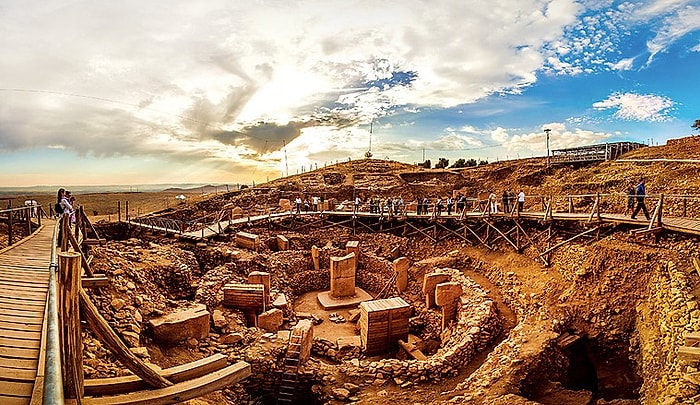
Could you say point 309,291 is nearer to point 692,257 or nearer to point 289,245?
point 289,245

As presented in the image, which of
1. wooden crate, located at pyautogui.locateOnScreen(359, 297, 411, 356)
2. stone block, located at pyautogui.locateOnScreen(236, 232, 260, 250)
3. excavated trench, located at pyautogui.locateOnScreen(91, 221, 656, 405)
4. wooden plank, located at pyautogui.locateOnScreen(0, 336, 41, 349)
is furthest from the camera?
stone block, located at pyautogui.locateOnScreen(236, 232, 260, 250)

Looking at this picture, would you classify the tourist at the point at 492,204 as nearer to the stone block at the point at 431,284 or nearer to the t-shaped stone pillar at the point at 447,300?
the stone block at the point at 431,284

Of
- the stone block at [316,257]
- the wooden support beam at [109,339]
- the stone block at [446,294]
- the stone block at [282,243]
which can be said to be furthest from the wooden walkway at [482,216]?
the wooden support beam at [109,339]

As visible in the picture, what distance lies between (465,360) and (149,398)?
8272 mm

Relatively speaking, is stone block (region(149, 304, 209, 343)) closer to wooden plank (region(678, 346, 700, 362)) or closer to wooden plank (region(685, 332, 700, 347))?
wooden plank (region(678, 346, 700, 362))

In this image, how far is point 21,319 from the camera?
4.50 m

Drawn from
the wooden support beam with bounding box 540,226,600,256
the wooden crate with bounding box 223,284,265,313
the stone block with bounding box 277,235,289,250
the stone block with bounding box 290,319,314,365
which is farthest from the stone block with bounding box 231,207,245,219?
the wooden support beam with bounding box 540,226,600,256

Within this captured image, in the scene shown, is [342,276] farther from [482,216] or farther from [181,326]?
[181,326]

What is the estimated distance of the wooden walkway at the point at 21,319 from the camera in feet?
10.7

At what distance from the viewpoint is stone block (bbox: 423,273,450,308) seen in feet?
47.6

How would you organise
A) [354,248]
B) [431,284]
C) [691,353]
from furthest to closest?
1. [354,248]
2. [431,284]
3. [691,353]

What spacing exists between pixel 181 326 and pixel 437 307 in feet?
29.2

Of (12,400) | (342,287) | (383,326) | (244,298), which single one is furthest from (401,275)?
(12,400)

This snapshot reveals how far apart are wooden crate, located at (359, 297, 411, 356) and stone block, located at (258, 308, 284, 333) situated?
8.86 ft
